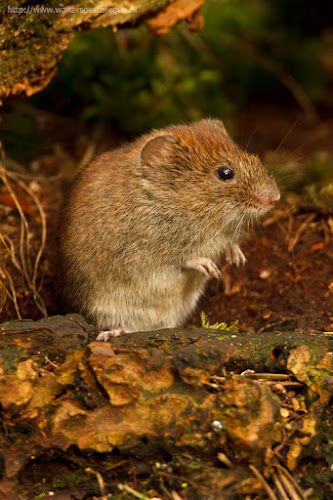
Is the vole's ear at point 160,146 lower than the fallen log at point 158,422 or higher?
higher

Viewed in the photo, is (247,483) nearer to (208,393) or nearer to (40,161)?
(208,393)

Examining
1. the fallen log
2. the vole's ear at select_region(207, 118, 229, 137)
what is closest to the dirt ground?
the vole's ear at select_region(207, 118, 229, 137)

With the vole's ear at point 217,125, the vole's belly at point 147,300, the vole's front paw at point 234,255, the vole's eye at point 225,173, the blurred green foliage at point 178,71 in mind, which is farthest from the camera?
the blurred green foliage at point 178,71

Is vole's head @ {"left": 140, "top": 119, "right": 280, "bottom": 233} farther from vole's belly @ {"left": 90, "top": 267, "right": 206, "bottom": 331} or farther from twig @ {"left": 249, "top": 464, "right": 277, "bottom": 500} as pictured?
twig @ {"left": 249, "top": 464, "right": 277, "bottom": 500}

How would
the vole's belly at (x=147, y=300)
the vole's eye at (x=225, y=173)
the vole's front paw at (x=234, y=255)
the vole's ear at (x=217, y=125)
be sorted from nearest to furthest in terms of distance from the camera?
1. the vole's eye at (x=225, y=173)
2. the vole's belly at (x=147, y=300)
3. the vole's ear at (x=217, y=125)
4. the vole's front paw at (x=234, y=255)

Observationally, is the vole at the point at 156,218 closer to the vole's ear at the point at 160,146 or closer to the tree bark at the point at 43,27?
the vole's ear at the point at 160,146

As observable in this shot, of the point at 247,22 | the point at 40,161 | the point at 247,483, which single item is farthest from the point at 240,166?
the point at 247,22

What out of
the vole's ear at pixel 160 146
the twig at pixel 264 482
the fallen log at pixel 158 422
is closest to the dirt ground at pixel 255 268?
the vole's ear at pixel 160 146

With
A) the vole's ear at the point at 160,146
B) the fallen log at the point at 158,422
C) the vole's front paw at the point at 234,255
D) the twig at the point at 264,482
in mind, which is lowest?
the twig at the point at 264,482

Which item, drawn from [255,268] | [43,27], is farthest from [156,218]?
[43,27]
